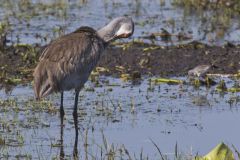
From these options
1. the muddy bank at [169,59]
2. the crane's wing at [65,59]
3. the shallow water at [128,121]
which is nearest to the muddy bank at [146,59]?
the muddy bank at [169,59]

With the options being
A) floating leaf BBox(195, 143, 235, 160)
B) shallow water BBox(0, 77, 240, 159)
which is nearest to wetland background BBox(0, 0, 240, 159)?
shallow water BBox(0, 77, 240, 159)

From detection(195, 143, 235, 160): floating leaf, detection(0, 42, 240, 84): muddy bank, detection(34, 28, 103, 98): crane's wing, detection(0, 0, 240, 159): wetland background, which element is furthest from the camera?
detection(0, 42, 240, 84): muddy bank

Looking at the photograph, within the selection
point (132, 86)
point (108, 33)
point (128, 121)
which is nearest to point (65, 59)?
point (108, 33)

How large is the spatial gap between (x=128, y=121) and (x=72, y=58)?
0.90 meters

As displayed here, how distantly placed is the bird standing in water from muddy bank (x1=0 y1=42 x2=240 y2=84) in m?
1.73

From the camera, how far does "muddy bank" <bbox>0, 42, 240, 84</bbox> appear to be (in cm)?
1224

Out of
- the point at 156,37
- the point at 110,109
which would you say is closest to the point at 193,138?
the point at 110,109

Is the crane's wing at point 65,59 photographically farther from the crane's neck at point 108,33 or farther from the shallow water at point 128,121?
the shallow water at point 128,121

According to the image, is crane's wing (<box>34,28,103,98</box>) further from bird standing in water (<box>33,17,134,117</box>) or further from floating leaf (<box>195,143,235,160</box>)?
floating leaf (<box>195,143,235,160</box>)

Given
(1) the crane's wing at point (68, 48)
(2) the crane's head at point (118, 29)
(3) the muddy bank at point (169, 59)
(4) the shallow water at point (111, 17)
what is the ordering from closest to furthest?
(1) the crane's wing at point (68, 48) < (2) the crane's head at point (118, 29) < (3) the muddy bank at point (169, 59) < (4) the shallow water at point (111, 17)

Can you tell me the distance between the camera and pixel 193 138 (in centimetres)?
935

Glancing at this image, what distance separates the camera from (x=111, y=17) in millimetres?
15484

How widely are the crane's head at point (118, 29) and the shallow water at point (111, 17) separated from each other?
3541 millimetres

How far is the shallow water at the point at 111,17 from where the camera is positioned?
1426cm
